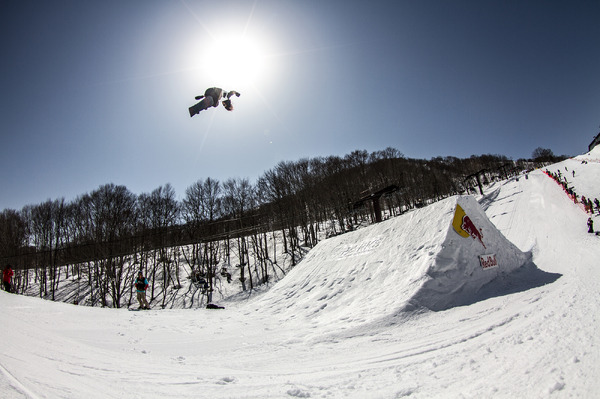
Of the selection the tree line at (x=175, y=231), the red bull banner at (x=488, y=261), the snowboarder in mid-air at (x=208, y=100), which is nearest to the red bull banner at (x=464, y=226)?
the red bull banner at (x=488, y=261)

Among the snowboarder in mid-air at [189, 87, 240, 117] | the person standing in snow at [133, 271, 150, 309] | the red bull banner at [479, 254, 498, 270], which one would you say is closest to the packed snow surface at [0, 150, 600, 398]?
the red bull banner at [479, 254, 498, 270]

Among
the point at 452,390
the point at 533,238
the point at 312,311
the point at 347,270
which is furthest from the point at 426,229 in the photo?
the point at 533,238

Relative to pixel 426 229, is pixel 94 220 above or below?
above

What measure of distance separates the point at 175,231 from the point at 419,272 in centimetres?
3146

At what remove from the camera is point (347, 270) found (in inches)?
375

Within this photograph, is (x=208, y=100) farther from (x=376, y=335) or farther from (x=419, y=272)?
(x=419, y=272)

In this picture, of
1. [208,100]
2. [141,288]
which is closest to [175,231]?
[141,288]

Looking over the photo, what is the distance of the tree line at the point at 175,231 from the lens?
2680 cm

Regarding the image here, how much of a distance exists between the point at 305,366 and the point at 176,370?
210 cm

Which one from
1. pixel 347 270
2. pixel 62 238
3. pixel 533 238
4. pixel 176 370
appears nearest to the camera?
pixel 176 370

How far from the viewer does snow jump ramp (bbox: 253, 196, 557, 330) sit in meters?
6.12

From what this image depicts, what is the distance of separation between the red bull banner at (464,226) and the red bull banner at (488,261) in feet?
1.53

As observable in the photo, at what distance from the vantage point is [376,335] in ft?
16.4

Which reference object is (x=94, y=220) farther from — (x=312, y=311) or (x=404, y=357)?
(x=404, y=357)
